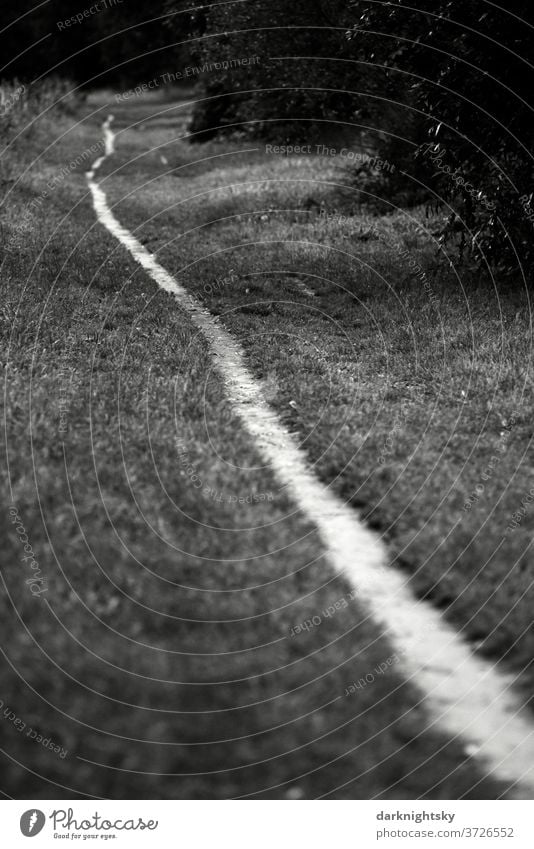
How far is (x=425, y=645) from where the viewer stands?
257 inches

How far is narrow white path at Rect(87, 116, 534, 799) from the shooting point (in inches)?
220

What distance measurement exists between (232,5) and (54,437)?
27382 mm

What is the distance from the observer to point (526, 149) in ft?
53.5

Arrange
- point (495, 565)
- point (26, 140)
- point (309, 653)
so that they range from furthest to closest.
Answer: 1. point (26, 140)
2. point (495, 565)
3. point (309, 653)

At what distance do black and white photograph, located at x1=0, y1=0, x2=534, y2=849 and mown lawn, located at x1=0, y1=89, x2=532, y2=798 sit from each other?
3 centimetres

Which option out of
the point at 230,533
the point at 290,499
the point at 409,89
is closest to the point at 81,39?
the point at 409,89

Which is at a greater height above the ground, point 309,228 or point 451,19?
point 451,19

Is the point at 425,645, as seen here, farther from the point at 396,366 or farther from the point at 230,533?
the point at 396,366

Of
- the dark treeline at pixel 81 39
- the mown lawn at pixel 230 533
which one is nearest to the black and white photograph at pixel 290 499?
the mown lawn at pixel 230 533

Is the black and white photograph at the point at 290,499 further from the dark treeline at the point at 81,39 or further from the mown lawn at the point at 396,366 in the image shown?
the dark treeline at the point at 81,39

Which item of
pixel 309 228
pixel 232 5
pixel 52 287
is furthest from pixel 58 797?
pixel 232 5

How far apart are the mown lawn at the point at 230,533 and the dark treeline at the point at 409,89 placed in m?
2.21

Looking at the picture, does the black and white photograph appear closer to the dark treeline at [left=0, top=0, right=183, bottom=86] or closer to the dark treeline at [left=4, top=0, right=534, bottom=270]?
the dark treeline at [left=4, top=0, right=534, bottom=270]

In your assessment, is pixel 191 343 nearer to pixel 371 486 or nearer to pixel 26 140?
pixel 371 486
